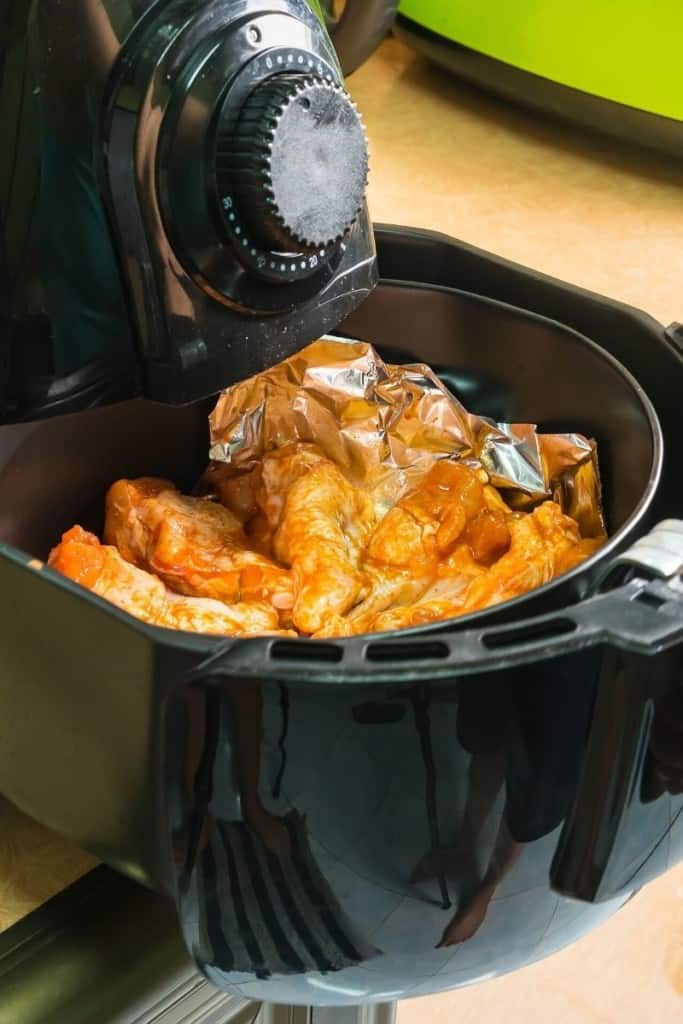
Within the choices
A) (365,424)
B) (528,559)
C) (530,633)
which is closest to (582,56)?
(365,424)

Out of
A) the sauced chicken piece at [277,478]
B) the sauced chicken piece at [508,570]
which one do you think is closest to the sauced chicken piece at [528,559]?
the sauced chicken piece at [508,570]

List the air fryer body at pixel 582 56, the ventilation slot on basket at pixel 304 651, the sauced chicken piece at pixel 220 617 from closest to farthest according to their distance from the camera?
the ventilation slot on basket at pixel 304 651 < the sauced chicken piece at pixel 220 617 < the air fryer body at pixel 582 56

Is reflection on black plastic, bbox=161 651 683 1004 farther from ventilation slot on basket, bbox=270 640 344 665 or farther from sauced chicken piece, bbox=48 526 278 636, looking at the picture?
sauced chicken piece, bbox=48 526 278 636

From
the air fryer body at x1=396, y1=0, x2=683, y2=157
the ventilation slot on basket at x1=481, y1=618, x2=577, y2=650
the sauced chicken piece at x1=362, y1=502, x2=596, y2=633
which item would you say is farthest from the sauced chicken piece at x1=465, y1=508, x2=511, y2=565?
the air fryer body at x1=396, y1=0, x2=683, y2=157

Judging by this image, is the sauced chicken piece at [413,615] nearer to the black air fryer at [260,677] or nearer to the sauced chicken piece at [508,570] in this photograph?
the sauced chicken piece at [508,570]

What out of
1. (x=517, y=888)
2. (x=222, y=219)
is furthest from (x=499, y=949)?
(x=222, y=219)

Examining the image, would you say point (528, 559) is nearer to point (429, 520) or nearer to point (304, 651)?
point (429, 520)
